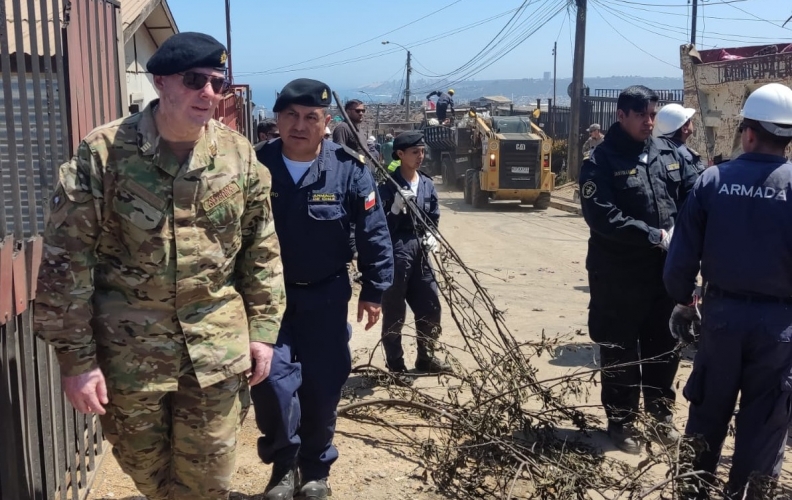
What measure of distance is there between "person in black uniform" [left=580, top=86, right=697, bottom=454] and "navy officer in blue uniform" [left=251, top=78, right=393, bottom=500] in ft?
4.73

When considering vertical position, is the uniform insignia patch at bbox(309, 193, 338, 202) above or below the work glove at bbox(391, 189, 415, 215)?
above

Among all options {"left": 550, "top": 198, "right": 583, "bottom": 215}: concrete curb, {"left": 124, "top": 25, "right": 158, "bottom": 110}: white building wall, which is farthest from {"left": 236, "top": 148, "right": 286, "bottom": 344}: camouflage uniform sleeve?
{"left": 550, "top": 198, "right": 583, "bottom": 215}: concrete curb

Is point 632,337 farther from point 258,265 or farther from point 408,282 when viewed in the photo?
point 258,265

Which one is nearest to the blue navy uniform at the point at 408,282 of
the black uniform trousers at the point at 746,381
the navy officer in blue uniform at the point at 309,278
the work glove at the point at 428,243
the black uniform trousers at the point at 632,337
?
the work glove at the point at 428,243

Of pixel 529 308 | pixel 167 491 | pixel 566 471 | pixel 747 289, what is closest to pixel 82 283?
pixel 167 491

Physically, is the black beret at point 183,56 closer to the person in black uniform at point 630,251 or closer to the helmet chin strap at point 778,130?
the helmet chin strap at point 778,130

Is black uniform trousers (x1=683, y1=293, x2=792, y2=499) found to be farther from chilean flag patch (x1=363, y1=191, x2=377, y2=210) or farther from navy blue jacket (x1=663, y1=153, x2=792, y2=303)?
chilean flag patch (x1=363, y1=191, x2=377, y2=210)

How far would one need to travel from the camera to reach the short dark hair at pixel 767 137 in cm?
336

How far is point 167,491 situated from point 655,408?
293cm

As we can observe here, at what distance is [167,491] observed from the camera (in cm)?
289

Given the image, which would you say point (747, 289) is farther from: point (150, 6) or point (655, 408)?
point (150, 6)

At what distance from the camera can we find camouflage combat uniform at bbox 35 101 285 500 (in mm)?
2479

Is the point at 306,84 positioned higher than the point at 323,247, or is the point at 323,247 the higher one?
the point at 306,84

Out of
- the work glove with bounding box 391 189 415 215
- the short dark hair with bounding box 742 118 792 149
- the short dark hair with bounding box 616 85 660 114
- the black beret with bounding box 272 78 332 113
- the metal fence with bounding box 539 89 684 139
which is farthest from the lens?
the metal fence with bounding box 539 89 684 139
